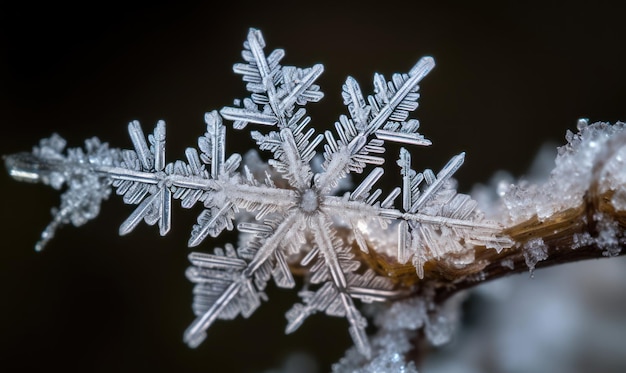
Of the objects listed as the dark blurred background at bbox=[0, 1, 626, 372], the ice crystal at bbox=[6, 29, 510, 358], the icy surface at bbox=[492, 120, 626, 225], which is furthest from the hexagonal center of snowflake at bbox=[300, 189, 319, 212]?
the dark blurred background at bbox=[0, 1, 626, 372]

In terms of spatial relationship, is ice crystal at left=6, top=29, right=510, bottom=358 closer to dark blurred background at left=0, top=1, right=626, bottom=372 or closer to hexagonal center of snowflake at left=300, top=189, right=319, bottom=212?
hexagonal center of snowflake at left=300, top=189, right=319, bottom=212

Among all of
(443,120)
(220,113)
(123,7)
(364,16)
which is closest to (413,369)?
(220,113)

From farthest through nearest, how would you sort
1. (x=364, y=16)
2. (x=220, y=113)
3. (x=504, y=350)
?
(x=364, y=16) → (x=504, y=350) → (x=220, y=113)

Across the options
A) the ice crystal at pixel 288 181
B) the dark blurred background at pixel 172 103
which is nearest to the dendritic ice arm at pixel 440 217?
the ice crystal at pixel 288 181

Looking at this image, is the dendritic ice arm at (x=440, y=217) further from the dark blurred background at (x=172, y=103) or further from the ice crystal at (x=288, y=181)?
the dark blurred background at (x=172, y=103)

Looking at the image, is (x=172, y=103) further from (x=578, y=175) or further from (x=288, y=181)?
(x=578, y=175)

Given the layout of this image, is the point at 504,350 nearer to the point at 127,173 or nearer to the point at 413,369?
the point at 413,369

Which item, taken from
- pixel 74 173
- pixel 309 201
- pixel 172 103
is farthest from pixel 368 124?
pixel 172 103
